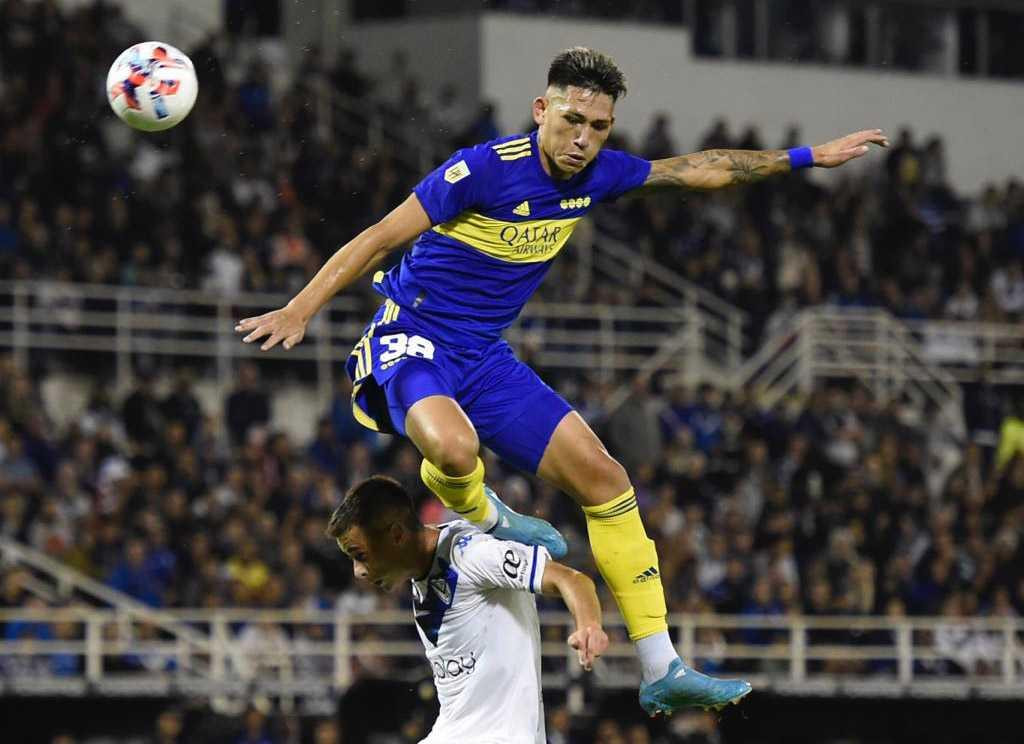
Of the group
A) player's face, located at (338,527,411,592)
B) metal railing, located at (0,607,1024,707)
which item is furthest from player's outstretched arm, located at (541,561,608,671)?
metal railing, located at (0,607,1024,707)

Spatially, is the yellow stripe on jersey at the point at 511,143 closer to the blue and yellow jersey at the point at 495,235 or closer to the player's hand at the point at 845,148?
the blue and yellow jersey at the point at 495,235

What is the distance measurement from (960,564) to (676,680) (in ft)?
39.7

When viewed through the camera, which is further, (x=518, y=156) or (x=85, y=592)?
(x=85, y=592)

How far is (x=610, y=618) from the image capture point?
17578mm

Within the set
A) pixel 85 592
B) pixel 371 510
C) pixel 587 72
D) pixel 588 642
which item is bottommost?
pixel 85 592

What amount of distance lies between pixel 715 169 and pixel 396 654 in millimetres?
8755

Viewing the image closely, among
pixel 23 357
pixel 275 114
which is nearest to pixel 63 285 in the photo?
pixel 23 357

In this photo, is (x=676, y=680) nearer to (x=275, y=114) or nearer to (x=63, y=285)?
(x=63, y=285)

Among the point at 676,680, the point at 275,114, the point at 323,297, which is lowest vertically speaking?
the point at 676,680

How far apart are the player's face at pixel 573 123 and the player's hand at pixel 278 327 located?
1355mm

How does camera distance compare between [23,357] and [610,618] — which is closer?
[610,618]

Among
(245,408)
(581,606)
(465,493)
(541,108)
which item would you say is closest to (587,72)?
(541,108)

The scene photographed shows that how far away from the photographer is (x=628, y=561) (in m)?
8.79

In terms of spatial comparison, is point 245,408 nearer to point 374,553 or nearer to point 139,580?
point 139,580
